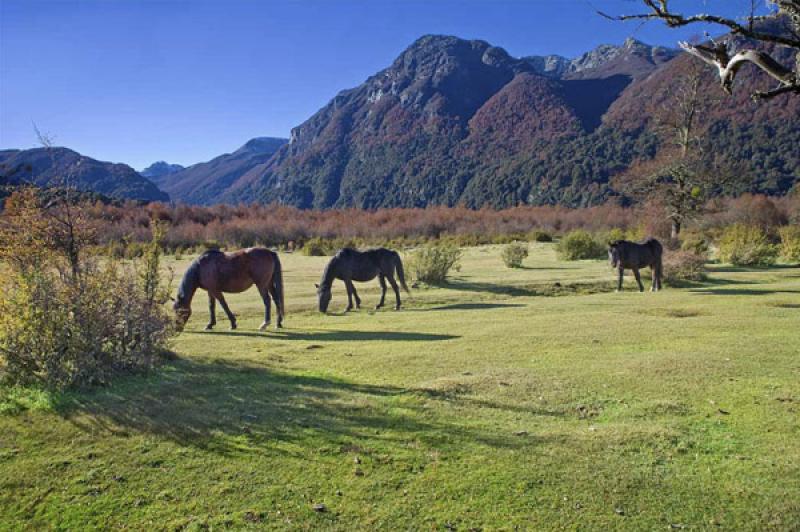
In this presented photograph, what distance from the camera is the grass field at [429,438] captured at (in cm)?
444

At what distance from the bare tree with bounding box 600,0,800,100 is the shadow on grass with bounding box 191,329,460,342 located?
7.24m

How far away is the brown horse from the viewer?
1233cm

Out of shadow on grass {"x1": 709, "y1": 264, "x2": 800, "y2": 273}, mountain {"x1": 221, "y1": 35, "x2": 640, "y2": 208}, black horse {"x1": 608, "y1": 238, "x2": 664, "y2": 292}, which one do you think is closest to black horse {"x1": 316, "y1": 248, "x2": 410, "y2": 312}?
black horse {"x1": 608, "y1": 238, "x2": 664, "y2": 292}

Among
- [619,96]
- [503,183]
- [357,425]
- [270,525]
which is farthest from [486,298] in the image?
[619,96]

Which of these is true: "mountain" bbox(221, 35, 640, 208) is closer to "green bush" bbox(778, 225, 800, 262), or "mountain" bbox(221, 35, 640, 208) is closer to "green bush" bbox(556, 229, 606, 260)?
"green bush" bbox(778, 225, 800, 262)

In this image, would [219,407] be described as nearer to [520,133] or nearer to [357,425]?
[357,425]

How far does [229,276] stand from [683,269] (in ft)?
57.3

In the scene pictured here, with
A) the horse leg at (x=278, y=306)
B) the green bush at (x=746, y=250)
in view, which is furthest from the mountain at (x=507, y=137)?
the horse leg at (x=278, y=306)

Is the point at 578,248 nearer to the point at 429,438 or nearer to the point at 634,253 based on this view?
the point at 634,253

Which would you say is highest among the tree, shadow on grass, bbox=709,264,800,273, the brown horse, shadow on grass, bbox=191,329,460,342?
the tree

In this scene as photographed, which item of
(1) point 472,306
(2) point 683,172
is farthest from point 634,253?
(2) point 683,172

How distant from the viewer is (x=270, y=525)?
4250 mm

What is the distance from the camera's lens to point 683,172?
91.9ft

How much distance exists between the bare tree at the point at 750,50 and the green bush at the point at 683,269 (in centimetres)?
1687
